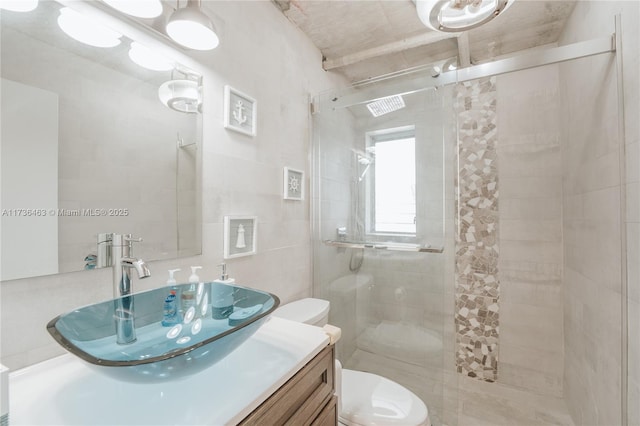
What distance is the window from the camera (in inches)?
67.6

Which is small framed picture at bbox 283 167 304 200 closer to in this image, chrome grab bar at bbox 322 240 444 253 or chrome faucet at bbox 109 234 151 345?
chrome grab bar at bbox 322 240 444 253

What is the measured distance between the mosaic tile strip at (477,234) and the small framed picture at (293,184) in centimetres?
125

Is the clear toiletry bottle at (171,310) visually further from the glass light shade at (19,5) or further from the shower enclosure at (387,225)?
the shower enclosure at (387,225)

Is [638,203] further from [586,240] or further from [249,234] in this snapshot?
[249,234]

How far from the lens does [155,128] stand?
1.00 metres

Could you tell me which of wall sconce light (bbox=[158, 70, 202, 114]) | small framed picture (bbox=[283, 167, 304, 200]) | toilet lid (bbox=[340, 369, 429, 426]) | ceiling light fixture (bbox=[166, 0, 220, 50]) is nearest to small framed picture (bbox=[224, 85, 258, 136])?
wall sconce light (bbox=[158, 70, 202, 114])

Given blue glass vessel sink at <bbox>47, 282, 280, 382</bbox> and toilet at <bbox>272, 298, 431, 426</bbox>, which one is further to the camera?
toilet at <bbox>272, 298, 431, 426</bbox>

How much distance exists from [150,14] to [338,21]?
4.06ft

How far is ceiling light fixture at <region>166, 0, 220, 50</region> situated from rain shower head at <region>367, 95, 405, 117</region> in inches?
43.1

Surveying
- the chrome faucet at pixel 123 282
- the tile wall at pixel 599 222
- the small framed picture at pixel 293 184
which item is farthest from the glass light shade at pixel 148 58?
the tile wall at pixel 599 222

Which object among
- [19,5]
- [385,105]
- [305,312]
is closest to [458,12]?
[385,105]

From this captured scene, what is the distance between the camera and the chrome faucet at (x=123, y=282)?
0.75m

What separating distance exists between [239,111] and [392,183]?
3.43 feet

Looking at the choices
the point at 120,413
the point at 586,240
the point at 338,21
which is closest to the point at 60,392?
the point at 120,413
